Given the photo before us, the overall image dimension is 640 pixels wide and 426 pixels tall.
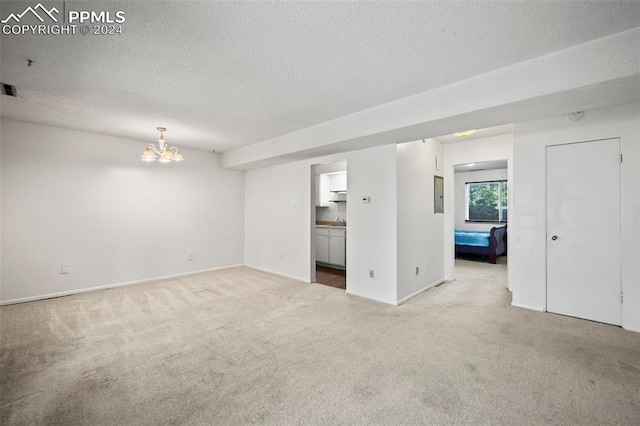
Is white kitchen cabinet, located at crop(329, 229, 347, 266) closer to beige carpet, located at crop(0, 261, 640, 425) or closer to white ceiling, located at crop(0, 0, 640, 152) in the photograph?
beige carpet, located at crop(0, 261, 640, 425)

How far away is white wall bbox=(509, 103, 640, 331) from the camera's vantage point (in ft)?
9.32

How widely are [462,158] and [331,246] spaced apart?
10.2 ft

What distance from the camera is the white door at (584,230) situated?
296 cm

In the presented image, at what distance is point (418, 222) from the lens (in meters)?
4.27

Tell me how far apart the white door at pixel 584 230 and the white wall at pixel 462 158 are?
114 centimetres

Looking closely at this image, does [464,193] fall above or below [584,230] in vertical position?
above

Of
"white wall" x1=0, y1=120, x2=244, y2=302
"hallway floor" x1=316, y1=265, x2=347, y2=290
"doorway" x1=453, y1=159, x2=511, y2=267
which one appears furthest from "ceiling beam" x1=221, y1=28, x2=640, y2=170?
"doorway" x1=453, y1=159, x2=511, y2=267

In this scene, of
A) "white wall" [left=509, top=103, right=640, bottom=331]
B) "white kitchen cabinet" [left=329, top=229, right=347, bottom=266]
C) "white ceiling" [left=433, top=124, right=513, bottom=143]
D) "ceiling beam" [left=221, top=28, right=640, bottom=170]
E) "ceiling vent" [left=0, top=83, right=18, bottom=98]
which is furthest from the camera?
"white kitchen cabinet" [left=329, top=229, right=347, bottom=266]

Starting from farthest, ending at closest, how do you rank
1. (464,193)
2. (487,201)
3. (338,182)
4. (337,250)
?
(464,193), (487,201), (338,182), (337,250)

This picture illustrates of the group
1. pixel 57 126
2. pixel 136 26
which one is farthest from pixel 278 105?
pixel 57 126

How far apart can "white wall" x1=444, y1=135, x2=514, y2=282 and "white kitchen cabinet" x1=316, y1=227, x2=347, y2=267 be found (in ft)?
6.58

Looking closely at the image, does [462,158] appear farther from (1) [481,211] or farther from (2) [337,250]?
(1) [481,211]

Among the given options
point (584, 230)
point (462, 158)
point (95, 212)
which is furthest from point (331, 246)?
point (95, 212)

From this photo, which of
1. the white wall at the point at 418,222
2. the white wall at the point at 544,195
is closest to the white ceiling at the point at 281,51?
the white wall at the point at 418,222
